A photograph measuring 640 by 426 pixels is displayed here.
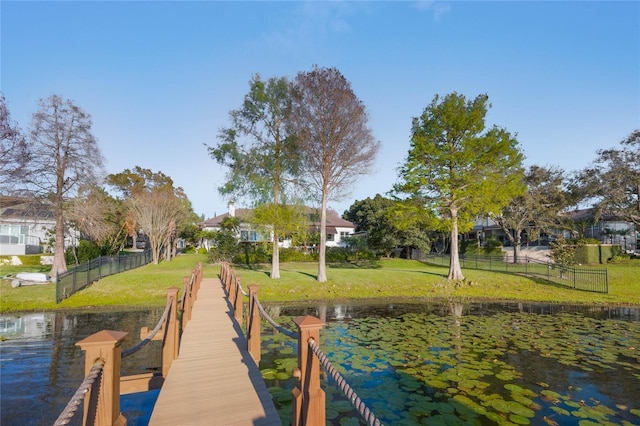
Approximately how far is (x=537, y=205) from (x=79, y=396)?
1423 inches

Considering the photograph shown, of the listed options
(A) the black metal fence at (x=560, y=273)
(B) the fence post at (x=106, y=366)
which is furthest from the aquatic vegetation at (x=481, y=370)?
(A) the black metal fence at (x=560, y=273)

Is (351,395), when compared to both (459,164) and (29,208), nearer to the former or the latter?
(459,164)

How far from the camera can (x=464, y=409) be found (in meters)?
5.49

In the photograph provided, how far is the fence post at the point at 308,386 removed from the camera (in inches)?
140

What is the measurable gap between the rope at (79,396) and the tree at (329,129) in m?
16.6

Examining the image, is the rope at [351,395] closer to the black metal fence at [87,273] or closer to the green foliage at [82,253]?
the black metal fence at [87,273]

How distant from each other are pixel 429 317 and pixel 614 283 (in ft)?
49.4

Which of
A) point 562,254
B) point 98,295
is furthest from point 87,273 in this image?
point 562,254

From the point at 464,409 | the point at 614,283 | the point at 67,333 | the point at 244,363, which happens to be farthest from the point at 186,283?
the point at 614,283

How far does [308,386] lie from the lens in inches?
146

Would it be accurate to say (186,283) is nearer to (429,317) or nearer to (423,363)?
(423,363)

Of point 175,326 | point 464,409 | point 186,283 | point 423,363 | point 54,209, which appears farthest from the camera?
point 54,209

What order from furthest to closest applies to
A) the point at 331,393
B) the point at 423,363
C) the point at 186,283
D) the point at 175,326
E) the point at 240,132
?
the point at 240,132
the point at 186,283
the point at 423,363
the point at 175,326
the point at 331,393

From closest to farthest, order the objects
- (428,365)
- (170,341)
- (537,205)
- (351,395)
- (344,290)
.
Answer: (351,395), (170,341), (428,365), (344,290), (537,205)
